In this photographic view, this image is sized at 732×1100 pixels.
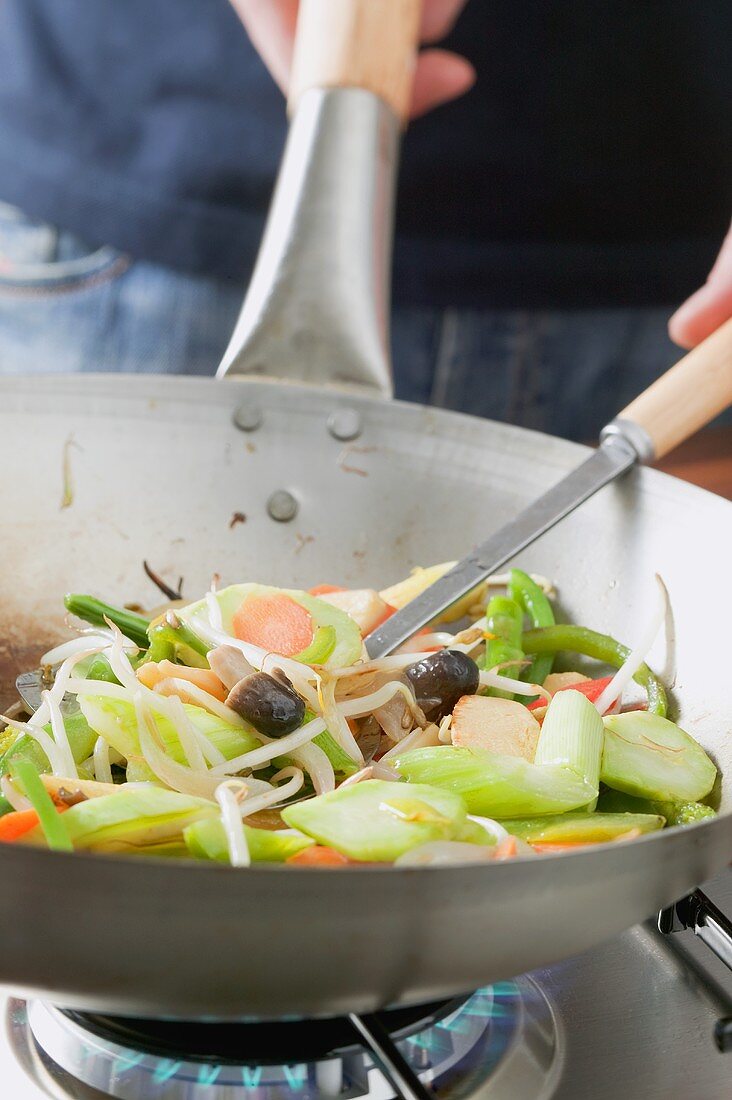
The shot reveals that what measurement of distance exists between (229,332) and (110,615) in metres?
0.96

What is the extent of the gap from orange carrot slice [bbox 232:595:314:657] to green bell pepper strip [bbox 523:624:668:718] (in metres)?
0.24

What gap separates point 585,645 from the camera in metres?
1.09

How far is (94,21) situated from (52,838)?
155 centimetres

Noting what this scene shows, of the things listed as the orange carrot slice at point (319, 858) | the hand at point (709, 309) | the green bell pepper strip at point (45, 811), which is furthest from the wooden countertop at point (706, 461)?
the green bell pepper strip at point (45, 811)

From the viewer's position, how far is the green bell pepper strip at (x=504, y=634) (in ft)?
3.51

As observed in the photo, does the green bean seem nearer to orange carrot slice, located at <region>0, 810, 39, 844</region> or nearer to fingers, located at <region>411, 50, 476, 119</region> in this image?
orange carrot slice, located at <region>0, 810, 39, 844</region>

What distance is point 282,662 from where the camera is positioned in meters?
0.90

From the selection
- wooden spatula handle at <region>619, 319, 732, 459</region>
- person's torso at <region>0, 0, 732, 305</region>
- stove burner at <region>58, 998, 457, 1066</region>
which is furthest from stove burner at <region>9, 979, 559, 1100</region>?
person's torso at <region>0, 0, 732, 305</region>

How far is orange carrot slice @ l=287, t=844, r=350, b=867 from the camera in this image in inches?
27.0

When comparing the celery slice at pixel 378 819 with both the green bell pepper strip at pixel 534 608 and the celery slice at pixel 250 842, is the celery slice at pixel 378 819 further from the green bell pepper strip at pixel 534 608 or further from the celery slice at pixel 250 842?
the green bell pepper strip at pixel 534 608

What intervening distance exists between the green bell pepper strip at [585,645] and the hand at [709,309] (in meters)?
0.39

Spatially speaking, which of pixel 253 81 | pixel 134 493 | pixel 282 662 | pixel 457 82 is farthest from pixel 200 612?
pixel 253 81

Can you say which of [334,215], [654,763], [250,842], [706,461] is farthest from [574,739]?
[706,461]

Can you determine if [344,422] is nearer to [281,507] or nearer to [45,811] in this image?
[281,507]
